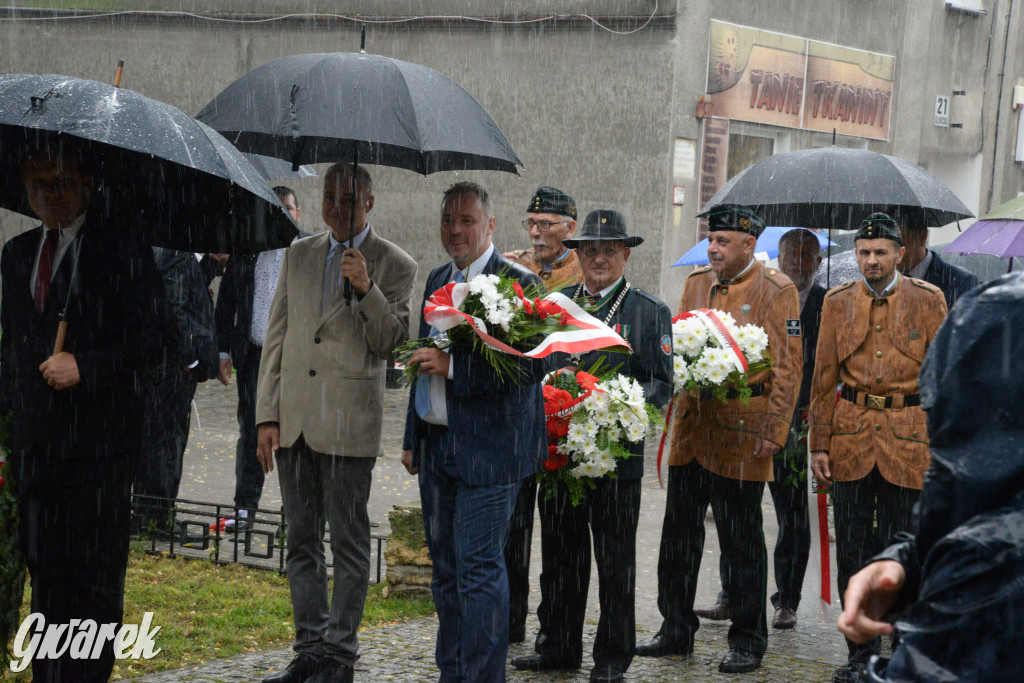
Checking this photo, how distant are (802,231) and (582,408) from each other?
269cm

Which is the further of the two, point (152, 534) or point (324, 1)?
point (324, 1)

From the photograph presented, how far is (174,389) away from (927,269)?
4923 millimetres

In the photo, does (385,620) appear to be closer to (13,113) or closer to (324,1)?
(13,113)

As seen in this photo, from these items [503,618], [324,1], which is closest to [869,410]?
[503,618]

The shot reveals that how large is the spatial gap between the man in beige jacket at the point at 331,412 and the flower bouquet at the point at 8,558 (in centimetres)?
115

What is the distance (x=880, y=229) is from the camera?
245 inches

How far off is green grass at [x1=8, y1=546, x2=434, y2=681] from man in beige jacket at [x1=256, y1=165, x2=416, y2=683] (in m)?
0.66

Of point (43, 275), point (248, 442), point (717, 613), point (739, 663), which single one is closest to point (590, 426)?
point (739, 663)

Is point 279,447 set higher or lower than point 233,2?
lower

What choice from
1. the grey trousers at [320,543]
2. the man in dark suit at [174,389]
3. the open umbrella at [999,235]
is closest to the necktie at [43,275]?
Result: the grey trousers at [320,543]

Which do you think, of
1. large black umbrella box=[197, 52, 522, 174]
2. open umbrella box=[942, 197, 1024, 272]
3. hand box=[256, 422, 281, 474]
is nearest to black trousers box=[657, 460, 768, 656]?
large black umbrella box=[197, 52, 522, 174]

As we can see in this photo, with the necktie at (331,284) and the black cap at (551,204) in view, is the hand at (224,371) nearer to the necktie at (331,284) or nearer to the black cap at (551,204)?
the black cap at (551,204)

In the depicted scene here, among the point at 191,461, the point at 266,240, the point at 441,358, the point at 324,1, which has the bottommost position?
the point at 191,461

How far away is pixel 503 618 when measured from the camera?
5156mm
